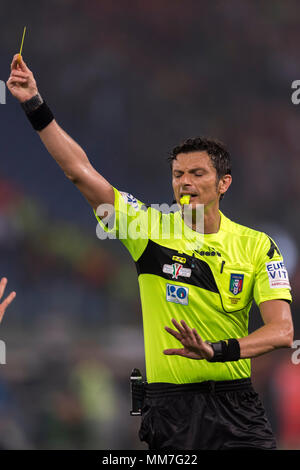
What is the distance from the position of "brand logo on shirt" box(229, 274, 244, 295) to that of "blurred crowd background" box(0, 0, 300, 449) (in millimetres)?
4751

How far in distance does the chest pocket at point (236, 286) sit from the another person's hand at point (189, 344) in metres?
0.55

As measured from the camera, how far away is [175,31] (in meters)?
10.1

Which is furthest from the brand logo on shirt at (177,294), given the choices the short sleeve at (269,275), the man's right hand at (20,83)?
the man's right hand at (20,83)

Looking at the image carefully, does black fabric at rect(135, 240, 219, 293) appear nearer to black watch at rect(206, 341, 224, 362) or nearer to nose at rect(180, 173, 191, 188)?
nose at rect(180, 173, 191, 188)

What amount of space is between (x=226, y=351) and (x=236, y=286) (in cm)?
57

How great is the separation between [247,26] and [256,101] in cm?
120

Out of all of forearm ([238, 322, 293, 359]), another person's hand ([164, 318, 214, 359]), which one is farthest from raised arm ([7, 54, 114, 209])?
forearm ([238, 322, 293, 359])

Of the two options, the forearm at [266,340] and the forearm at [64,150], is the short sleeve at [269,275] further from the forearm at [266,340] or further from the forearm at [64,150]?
the forearm at [64,150]

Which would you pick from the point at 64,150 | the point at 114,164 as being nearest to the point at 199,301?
the point at 64,150

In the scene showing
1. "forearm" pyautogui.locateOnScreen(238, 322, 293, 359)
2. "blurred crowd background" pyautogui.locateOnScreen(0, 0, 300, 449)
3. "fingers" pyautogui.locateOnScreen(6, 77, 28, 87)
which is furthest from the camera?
"blurred crowd background" pyautogui.locateOnScreen(0, 0, 300, 449)

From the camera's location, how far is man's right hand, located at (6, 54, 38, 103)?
328cm

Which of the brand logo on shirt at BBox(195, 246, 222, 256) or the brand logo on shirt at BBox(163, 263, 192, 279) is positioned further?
the brand logo on shirt at BBox(195, 246, 222, 256)

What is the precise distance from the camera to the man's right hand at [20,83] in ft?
10.8

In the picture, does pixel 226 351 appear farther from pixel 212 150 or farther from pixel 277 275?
pixel 212 150
